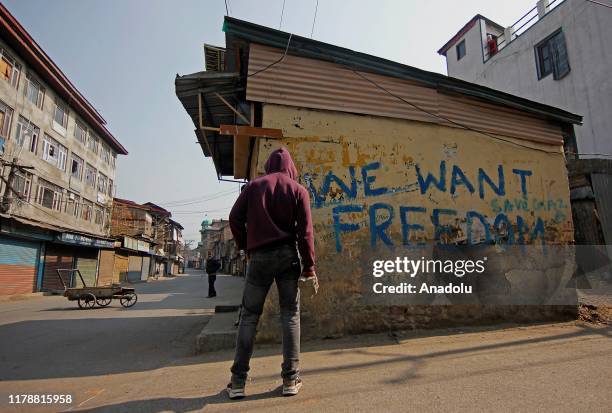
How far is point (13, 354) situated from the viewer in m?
4.62

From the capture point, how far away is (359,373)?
3102 mm

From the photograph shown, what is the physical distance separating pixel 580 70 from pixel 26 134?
28225 mm

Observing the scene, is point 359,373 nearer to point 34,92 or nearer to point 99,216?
point 34,92

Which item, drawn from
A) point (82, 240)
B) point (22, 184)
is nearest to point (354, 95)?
point (22, 184)

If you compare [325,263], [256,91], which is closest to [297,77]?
[256,91]

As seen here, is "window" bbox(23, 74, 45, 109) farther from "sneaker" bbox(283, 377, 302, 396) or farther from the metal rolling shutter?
"sneaker" bbox(283, 377, 302, 396)

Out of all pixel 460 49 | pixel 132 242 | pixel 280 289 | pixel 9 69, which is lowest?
pixel 280 289

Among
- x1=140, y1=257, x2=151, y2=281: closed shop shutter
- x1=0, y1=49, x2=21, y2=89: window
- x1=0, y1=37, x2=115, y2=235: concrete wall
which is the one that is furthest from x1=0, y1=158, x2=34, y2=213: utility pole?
x1=140, y1=257, x2=151, y2=281: closed shop shutter

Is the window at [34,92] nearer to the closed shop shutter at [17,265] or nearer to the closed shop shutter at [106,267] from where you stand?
the closed shop shutter at [17,265]

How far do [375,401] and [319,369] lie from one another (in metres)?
0.95

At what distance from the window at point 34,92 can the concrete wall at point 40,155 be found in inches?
10.1

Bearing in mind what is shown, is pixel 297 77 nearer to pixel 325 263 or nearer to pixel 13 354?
pixel 325 263

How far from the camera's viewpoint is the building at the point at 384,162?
473 centimetres

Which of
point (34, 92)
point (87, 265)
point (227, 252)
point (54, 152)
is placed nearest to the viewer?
point (34, 92)
